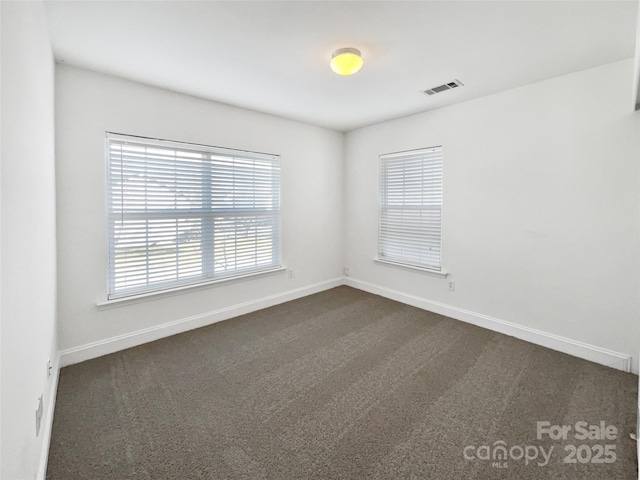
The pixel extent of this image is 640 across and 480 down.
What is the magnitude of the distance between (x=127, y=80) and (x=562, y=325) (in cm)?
469

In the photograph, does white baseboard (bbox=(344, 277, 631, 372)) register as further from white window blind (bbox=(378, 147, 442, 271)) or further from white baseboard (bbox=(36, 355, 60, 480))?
white baseboard (bbox=(36, 355, 60, 480))

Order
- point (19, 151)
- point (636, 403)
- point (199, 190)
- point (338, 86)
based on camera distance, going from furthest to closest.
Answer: point (199, 190) < point (338, 86) < point (636, 403) < point (19, 151)

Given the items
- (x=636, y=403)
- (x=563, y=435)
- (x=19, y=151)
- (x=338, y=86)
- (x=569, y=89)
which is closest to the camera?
(x=19, y=151)

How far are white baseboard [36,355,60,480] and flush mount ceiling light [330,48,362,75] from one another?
2932mm

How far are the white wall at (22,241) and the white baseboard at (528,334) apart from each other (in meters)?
3.65

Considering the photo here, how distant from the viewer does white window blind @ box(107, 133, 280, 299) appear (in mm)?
2775

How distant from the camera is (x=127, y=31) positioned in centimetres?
201

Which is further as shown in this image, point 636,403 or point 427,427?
point 636,403

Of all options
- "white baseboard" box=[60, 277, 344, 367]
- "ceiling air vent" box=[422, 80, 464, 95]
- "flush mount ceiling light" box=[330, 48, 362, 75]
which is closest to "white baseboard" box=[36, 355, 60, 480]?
"white baseboard" box=[60, 277, 344, 367]

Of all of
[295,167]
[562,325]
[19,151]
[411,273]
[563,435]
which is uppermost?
[295,167]

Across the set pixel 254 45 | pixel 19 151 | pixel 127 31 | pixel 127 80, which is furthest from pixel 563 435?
pixel 127 80

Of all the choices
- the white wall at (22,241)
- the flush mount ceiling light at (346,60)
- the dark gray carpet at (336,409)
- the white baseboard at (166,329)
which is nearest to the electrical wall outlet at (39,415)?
the white wall at (22,241)

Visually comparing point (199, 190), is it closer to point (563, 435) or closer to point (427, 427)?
point (427, 427)

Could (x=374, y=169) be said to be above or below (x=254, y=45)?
below
